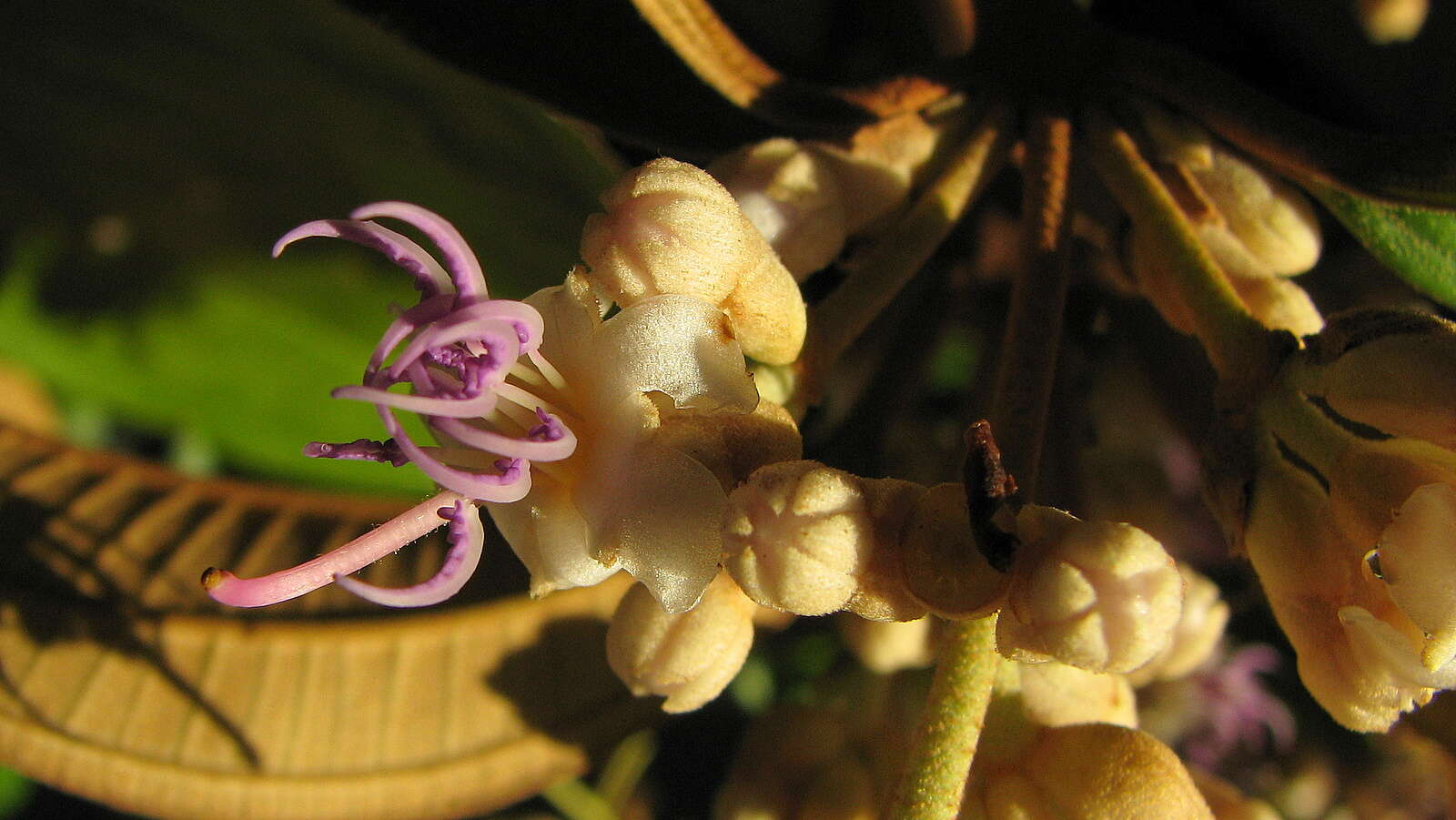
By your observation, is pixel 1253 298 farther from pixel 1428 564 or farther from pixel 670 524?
pixel 670 524

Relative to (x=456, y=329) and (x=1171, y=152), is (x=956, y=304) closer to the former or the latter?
(x=1171, y=152)

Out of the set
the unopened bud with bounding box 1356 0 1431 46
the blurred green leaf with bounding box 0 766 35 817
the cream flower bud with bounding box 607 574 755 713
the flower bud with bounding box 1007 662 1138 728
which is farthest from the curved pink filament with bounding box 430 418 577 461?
the blurred green leaf with bounding box 0 766 35 817

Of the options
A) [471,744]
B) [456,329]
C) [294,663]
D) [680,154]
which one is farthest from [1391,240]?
[294,663]

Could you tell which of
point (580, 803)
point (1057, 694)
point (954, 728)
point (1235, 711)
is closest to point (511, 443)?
point (954, 728)

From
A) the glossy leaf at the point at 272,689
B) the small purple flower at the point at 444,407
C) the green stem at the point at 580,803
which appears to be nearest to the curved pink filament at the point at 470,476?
the small purple flower at the point at 444,407

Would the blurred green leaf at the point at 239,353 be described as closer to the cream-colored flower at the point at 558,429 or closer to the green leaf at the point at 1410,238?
the cream-colored flower at the point at 558,429
